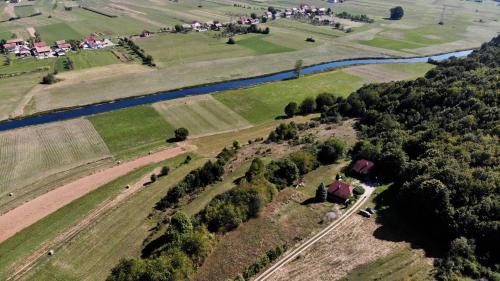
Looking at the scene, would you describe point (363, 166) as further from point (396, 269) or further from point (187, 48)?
point (187, 48)

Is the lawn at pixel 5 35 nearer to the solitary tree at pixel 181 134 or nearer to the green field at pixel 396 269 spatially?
the solitary tree at pixel 181 134

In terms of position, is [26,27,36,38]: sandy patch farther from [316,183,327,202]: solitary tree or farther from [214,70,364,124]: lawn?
[316,183,327,202]: solitary tree

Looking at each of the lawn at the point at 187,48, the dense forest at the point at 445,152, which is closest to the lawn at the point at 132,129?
the dense forest at the point at 445,152

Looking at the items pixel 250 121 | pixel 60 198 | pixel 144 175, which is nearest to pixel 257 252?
pixel 144 175

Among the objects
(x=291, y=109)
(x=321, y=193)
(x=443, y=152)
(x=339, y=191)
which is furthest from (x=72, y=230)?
(x=291, y=109)

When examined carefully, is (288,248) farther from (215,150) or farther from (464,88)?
(464,88)

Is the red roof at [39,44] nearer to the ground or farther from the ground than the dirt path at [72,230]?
farther from the ground
